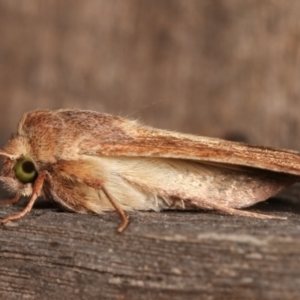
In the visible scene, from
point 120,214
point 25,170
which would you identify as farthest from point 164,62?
point 120,214

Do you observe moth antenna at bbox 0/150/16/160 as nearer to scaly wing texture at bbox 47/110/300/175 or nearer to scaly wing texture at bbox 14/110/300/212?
scaly wing texture at bbox 14/110/300/212

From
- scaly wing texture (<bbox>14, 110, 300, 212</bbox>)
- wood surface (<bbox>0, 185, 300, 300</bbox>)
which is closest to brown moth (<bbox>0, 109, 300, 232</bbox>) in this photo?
scaly wing texture (<bbox>14, 110, 300, 212</bbox>)

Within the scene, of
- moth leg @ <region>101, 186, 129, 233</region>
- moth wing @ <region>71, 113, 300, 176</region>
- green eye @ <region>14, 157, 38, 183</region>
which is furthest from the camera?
green eye @ <region>14, 157, 38, 183</region>

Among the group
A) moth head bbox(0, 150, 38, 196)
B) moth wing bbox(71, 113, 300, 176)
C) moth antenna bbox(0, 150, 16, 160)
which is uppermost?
moth wing bbox(71, 113, 300, 176)

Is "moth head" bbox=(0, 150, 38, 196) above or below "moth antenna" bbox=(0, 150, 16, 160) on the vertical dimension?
below

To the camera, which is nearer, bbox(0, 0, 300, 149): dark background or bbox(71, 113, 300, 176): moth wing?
bbox(71, 113, 300, 176): moth wing

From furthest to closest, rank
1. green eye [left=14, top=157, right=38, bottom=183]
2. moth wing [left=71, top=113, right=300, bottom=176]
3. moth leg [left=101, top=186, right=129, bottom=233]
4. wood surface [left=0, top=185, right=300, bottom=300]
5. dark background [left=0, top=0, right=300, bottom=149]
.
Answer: dark background [left=0, top=0, right=300, bottom=149], green eye [left=14, top=157, right=38, bottom=183], moth wing [left=71, top=113, right=300, bottom=176], moth leg [left=101, top=186, right=129, bottom=233], wood surface [left=0, top=185, right=300, bottom=300]

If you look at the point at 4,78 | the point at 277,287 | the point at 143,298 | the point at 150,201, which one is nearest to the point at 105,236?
the point at 143,298
